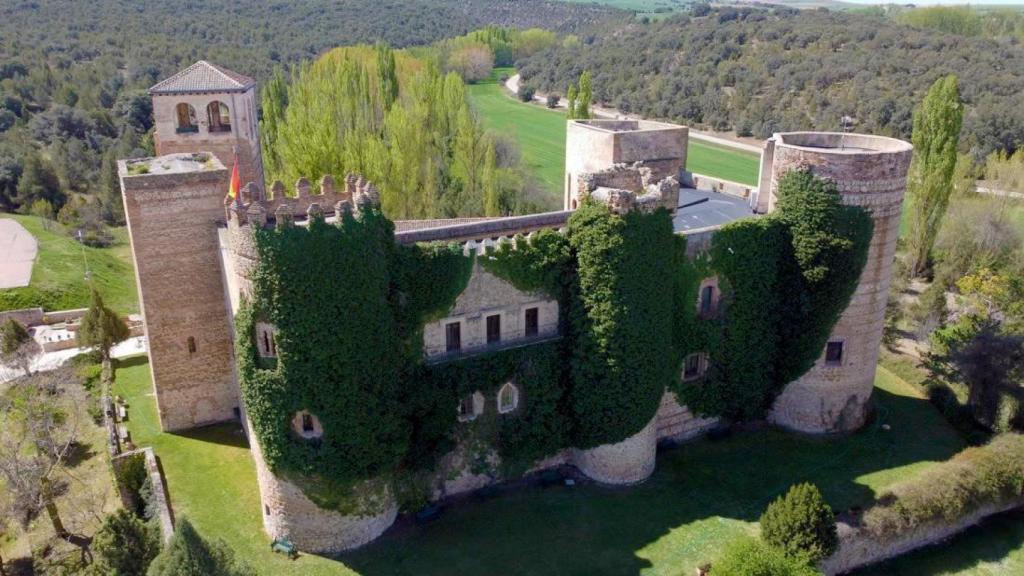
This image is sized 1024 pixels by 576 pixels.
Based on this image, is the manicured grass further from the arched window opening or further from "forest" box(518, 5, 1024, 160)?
Result: "forest" box(518, 5, 1024, 160)

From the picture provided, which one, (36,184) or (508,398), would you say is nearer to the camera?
(508,398)

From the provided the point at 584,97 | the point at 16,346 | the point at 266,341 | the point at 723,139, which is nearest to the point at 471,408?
the point at 266,341

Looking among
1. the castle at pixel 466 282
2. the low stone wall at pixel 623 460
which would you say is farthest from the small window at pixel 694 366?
the low stone wall at pixel 623 460

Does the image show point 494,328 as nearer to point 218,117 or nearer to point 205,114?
point 205,114

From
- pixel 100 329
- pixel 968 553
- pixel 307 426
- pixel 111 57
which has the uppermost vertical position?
pixel 111 57

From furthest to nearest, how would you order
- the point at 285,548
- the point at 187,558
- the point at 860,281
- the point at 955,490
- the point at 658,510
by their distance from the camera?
the point at 860,281 < the point at 955,490 < the point at 658,510 < the point at 285,548 < the point at 187,558

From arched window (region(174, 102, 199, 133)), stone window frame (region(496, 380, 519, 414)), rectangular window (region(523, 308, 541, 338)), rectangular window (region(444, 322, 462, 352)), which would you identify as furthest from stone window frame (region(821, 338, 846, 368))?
arched window (region(174, 102, 199, 133))

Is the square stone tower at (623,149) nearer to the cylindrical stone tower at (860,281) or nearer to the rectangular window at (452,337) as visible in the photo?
the cylindrical stone tower at (860,281)
